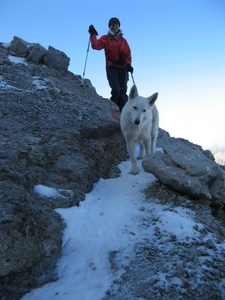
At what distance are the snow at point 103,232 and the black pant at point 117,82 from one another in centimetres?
429

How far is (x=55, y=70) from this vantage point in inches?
407

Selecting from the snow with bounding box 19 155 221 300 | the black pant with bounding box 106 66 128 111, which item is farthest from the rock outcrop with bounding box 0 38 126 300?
the black pant with bounding box 106 66 128 111

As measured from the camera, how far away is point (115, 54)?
8.55m

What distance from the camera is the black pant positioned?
28.8 feet

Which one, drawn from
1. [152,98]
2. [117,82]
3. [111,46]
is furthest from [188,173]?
[111,46]

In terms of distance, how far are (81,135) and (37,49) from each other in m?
5.69

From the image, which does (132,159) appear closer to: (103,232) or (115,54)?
(103,232)

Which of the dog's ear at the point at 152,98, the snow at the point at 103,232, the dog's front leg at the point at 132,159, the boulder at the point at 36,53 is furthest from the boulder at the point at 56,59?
the snow at the point at 103,232

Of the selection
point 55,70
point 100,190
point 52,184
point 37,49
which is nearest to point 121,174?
point 100,190

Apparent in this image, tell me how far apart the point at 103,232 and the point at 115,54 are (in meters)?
6.28

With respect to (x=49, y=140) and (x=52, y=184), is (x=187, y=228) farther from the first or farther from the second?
(x=49, y=140)

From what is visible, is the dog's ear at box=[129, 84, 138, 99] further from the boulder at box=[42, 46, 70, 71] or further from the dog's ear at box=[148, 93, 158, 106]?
the boulder at box=[42, 46, 70, 71]

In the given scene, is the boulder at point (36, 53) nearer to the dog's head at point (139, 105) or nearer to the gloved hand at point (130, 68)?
the gloved hand at point (130, 68)

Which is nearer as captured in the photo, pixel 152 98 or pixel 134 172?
pixel 134 172
